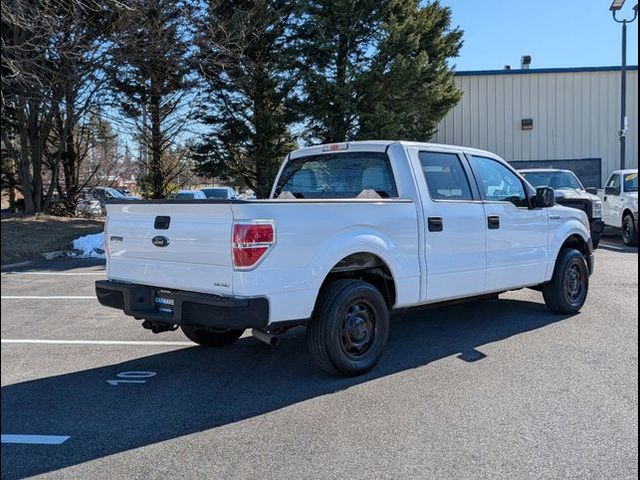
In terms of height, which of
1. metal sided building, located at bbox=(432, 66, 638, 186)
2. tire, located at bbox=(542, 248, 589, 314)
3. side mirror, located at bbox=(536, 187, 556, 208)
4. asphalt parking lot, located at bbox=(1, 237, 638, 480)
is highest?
metal sided building, located at bbox=(432, 66, 638, 186)

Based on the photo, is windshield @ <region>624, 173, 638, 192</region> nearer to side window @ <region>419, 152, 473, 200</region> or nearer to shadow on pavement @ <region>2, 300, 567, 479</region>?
shadow on pavement @ <region>2, 300, 567, 479</region>

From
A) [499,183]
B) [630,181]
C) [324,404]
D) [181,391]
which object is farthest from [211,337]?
[630,181]

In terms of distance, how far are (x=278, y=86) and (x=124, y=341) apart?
47.1ft

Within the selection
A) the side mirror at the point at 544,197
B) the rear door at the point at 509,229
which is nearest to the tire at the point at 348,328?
the rear door at the point at 509,229

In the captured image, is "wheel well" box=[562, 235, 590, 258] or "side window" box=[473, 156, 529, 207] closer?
"side window" box=[473, 156, 529, 207]

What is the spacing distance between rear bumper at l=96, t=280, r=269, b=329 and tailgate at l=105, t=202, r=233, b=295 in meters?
0.09

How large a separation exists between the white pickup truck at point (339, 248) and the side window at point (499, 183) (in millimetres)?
17

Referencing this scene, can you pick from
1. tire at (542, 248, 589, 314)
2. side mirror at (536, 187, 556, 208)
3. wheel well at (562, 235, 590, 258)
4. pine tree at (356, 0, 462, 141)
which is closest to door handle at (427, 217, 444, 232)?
side mirror at (536, 187, 556, 208)

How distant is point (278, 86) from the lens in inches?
754

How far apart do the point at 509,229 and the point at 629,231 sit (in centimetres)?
972

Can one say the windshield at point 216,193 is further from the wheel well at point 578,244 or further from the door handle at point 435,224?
the door handle at point 435,224

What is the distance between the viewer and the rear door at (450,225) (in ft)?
18.0

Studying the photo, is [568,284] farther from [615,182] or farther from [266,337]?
[615,182]

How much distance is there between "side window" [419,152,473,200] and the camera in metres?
5.70
